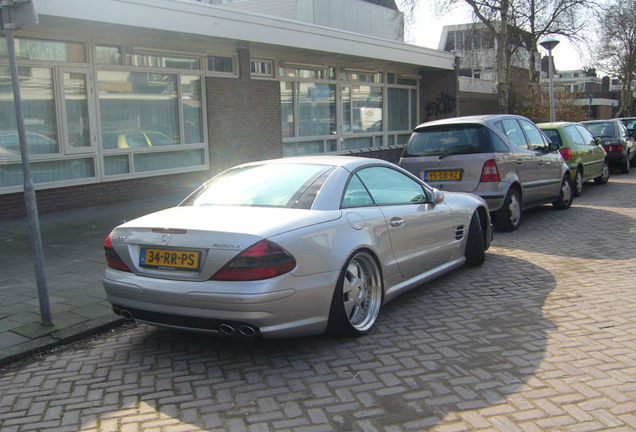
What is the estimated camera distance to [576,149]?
40.8ft

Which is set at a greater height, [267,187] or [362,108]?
[362,108]

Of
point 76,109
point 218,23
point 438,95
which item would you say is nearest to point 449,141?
point 218,23

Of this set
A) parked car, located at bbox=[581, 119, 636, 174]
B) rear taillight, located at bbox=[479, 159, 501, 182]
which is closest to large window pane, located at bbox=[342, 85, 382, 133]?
parked car, located at bbox=[581, 119, 636, 174]

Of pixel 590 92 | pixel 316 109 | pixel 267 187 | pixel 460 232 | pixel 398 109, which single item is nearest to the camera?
pixel 267 187

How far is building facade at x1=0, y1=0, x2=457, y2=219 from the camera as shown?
9883 mm

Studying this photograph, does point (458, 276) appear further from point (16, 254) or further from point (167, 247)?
point (16, 254)

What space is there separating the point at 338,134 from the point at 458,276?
11.7 metres

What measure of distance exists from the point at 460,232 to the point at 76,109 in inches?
297

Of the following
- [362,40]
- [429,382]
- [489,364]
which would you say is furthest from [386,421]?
[362,40]

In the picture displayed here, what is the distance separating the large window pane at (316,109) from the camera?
53.6 ft

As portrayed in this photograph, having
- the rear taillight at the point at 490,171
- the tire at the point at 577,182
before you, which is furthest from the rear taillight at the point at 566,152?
the rear taillight at the point at 490,171

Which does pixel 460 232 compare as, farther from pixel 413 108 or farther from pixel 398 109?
pixel 413 108

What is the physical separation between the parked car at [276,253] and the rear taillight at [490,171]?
3.38m

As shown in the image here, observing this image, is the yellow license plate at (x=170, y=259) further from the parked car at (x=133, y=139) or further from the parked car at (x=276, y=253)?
the parked car at (x=133, y=139)
